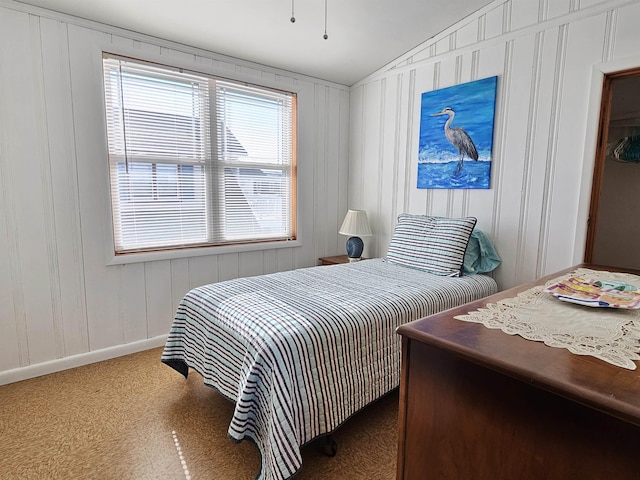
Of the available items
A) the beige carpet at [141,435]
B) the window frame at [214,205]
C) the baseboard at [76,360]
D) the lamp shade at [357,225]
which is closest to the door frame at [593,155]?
the beige carpet at [141,435]

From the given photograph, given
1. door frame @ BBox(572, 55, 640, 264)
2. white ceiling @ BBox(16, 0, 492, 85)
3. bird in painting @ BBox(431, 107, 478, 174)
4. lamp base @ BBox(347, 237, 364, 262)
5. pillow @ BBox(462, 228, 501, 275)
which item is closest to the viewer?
door frame @ BBox(572, 55, 640, 264)

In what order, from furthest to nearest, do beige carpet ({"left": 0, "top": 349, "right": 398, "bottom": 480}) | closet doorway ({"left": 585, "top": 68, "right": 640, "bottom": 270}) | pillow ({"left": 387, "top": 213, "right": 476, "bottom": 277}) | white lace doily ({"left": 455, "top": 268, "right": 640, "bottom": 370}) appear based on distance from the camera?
closet doorway ({"left": 585, "top": 68, "right": 640, "bottom": 270})
pillow ({"left": 387, "top": 213, "right": 476, "bottom": 277})
beige carpet ({"left": 0, "top": 349, "right": 398, "bottom": 480})
white lace doily ({"left": 455, "top": 268, "right": 640, "bottom": 370})

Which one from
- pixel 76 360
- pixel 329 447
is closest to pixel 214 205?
pixel 76 360

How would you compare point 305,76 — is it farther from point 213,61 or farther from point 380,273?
point 380,273

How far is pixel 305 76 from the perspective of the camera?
11.2 ft

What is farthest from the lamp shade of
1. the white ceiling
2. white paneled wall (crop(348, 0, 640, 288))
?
the white ceiling

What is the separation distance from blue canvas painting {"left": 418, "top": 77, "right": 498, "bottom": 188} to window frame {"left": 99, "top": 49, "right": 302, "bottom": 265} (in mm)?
1215

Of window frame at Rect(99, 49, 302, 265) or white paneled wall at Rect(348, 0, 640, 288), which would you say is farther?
window frame at Rect(99, 49, 302, 265)

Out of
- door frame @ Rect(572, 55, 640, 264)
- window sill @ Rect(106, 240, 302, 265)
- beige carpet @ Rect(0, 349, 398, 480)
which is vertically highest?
door frame @ Rect(572, 55, 640, 264)

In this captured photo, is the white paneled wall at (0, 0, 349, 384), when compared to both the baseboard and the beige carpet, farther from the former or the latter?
the beige carpet

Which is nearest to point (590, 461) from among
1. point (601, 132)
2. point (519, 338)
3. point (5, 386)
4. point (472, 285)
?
point (519, 338)

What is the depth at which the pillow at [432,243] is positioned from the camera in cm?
251

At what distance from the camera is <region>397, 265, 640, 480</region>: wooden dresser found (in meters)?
0.66

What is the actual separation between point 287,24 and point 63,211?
2.06 meters
